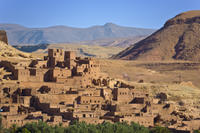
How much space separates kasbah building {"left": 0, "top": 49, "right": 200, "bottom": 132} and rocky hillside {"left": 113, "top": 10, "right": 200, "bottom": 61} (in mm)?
89360

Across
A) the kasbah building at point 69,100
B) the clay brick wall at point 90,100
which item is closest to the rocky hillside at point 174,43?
the kasbah building at point 69,100

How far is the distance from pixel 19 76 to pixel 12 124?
468 inches

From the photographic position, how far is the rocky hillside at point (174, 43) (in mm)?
153750

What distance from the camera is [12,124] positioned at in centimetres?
4584

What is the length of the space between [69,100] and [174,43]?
11046cm

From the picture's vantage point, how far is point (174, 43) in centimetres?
16125

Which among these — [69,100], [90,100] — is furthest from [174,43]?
[69,100]

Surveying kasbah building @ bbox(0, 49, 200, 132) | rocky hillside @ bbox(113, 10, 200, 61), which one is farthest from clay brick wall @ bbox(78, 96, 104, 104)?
rocky hillside @ bbox(113, 10, 200, 61)

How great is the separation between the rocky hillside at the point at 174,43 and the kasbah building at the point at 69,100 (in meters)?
89.4

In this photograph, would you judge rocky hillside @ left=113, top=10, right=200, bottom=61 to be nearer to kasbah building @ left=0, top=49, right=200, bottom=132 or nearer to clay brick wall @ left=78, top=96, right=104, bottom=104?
kasbah building @ left=0, top=49, right=200, bottom=132

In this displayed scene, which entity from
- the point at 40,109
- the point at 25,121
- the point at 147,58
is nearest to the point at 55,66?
the point at 40,109

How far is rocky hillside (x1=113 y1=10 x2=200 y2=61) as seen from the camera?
153750 mm

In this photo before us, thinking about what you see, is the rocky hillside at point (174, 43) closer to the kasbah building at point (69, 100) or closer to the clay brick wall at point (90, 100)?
the kasbah building at point (69, 100)

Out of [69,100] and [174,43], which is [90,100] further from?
[174,43]
